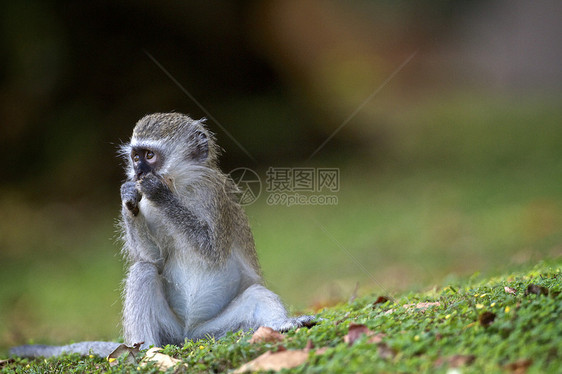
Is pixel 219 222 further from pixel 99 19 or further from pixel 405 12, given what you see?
pixel 405 12

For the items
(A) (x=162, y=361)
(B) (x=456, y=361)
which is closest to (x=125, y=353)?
(A) (x=162, y=361)

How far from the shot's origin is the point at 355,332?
4602mm

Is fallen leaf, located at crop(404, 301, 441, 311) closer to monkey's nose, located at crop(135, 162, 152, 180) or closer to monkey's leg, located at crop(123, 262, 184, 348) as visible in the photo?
monkey's leg, located at crop(123, 262, 184, 348)

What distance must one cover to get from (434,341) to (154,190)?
2.97 meters

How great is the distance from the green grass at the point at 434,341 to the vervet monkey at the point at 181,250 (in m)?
0.59

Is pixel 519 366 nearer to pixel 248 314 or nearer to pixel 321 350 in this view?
Answer: pixel 321 350

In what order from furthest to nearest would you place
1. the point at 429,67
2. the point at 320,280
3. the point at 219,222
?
the point at 429,67, the point at 320,280, the point at 219,222

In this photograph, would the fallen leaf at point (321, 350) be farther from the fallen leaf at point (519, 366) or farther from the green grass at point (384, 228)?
the green grass at point (384, 228)

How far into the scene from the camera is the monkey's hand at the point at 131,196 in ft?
19.9

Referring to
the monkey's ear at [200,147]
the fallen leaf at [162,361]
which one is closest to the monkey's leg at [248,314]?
the fallen leaf at [162,361]

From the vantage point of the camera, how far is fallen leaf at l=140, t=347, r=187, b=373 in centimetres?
484

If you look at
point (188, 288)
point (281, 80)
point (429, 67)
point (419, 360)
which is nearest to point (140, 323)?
point (188, 288)

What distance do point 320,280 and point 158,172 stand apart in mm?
5519

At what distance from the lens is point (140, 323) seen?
5.92 m
